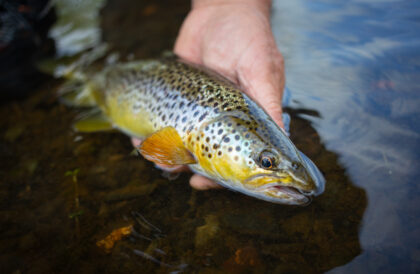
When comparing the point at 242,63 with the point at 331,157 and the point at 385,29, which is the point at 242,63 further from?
the point at 385,29

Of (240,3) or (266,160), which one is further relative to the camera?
(240,3)

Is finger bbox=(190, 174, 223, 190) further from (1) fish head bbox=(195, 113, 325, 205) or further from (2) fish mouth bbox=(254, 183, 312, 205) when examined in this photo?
(2) fish mouth bbox=(254, 183, 312, 205)

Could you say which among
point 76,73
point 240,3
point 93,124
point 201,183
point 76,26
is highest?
point 240,3

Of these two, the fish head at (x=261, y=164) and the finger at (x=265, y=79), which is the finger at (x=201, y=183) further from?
the finger at (x=265, y=79)

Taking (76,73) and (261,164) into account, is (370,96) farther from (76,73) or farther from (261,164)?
(76,73)

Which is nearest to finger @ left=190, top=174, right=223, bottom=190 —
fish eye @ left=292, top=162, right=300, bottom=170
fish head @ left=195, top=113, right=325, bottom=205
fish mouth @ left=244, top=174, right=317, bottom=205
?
fish head @ left=195, top=113, right=325, bottom=205

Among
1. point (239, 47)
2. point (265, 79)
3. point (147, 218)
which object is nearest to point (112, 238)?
point (147, 218)
